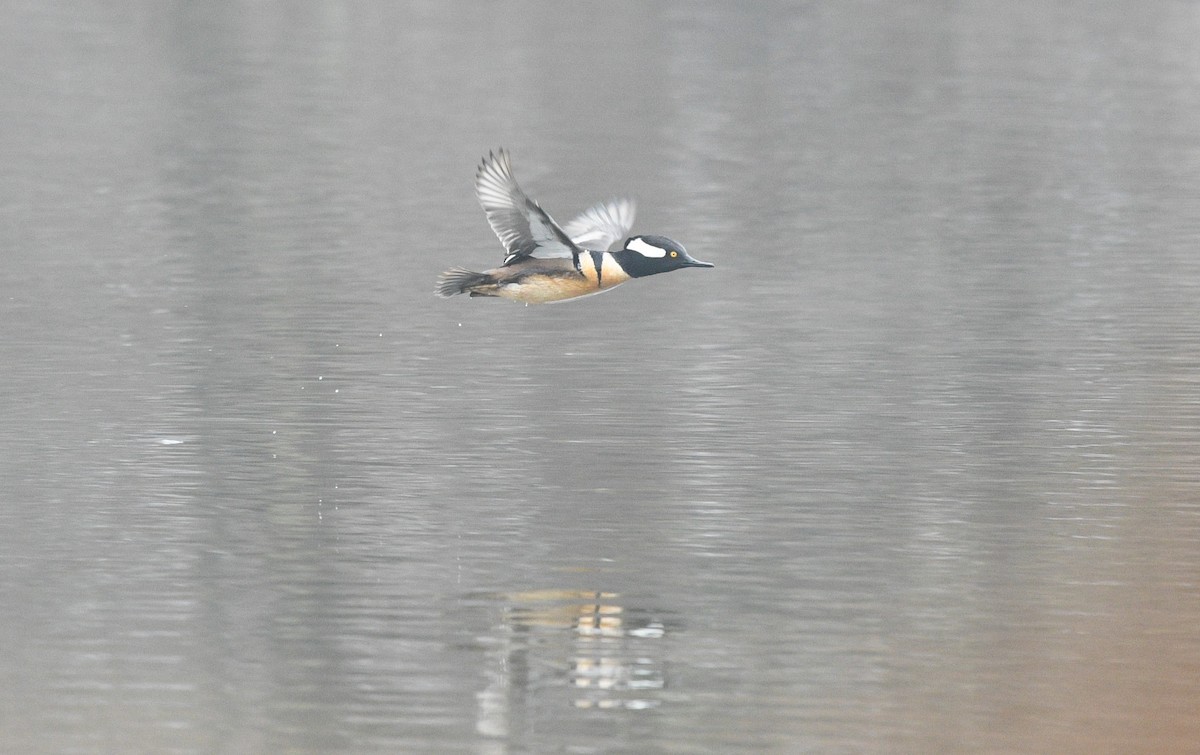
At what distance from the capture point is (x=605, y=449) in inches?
524

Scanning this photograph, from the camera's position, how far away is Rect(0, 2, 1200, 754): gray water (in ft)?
29.6

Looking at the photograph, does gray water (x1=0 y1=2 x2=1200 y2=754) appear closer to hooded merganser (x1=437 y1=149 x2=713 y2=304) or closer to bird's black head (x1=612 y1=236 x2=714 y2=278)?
hooded merganser (x1=437 y1=149 x2=713 y2=304)

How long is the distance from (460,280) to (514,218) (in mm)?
479

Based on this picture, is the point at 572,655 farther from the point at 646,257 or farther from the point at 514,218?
the point at 514,218

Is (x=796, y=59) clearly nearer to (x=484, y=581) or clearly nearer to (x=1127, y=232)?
(x=1127, y=232)

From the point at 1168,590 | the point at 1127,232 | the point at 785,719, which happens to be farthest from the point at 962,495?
the point at 1127,232

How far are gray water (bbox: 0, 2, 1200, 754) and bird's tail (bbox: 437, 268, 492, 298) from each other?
2.98 ft

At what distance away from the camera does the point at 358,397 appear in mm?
14773

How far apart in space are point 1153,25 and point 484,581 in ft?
136

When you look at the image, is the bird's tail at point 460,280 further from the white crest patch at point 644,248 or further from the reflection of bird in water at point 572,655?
the reflection of bird in water at point 572,655

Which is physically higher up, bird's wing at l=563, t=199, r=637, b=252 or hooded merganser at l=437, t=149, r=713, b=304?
bird's wing at l=563, t=199, r=637, b=252

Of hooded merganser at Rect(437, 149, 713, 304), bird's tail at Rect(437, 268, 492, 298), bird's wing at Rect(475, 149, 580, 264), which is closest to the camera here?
bird's wing at Rect(475, 149, 580, 264)

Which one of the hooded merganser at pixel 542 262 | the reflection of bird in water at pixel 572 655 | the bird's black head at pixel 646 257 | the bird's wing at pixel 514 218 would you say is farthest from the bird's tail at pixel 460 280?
the reflection of bird in water at pixel 572 655

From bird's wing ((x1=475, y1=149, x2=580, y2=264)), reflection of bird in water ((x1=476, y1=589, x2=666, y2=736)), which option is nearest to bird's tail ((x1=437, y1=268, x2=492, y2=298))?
bird's wing ((x1=475, y1=149, x2=580, y2=264))
